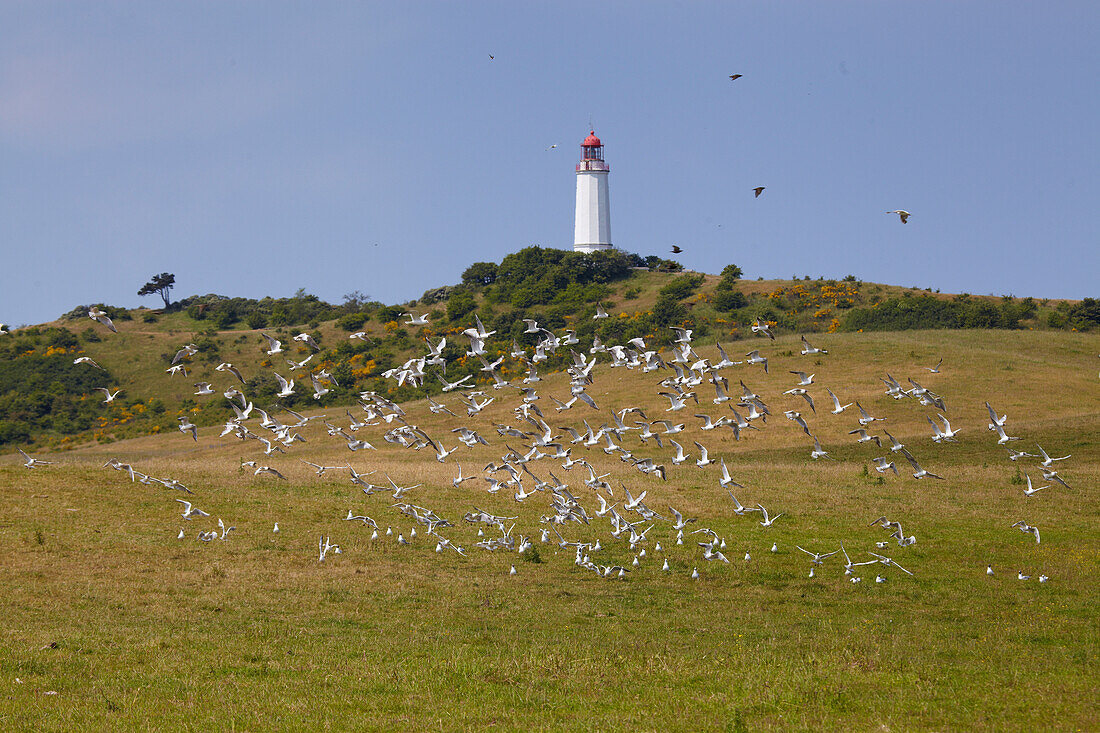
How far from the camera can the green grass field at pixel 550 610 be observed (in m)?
15.4

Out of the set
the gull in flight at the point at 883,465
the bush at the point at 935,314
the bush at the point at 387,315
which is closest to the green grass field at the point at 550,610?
the gull in flight at the point at 883,465

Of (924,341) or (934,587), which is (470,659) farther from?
(924,341)

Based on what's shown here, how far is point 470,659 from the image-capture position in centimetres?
1862

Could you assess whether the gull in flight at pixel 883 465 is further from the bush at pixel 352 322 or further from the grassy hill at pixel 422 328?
the bush at pixel 352 322

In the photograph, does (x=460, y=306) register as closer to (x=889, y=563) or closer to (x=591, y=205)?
(x=591, y=205)

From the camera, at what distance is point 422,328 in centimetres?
10194

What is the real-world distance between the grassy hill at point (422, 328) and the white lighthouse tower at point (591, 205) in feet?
19.7

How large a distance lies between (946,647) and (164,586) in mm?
17488

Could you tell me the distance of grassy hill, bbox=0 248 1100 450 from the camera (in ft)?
296

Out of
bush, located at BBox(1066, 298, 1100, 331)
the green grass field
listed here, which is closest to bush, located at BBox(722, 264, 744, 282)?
bush, located at BBox(1066, 298, 1100, 331)

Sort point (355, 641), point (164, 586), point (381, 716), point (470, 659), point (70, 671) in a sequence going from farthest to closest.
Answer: point (164, 586) < point (355, 641) < point (470, 659) < point (70, 671) < point (381, 716)

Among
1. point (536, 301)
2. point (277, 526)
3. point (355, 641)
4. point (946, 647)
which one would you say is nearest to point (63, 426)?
A: point (536, 301)

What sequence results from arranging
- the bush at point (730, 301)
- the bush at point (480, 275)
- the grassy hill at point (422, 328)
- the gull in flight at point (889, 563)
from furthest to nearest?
the bush at point (480, 275)
the bush at point (730, 301)
the grassy hill at point (422, 328)
the gull in flight at point (889, 563)

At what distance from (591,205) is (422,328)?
32.6 m
